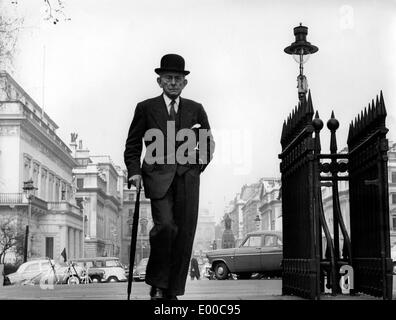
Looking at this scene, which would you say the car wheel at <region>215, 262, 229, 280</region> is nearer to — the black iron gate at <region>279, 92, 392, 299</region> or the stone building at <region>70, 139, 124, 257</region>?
the stone building at <region>70, 139, 124, 257</region>

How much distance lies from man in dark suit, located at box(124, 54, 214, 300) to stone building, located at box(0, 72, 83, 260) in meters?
3.96

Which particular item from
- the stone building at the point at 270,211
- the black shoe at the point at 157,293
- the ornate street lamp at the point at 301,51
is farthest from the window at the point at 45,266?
the black shoe at the point at 157,293

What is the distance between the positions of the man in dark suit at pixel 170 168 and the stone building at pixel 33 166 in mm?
3964

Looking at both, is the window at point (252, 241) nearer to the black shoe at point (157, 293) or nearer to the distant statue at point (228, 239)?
the distant statue at point (228, 239)

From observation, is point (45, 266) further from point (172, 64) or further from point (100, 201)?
point (172, 64)

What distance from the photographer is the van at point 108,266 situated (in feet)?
90.6

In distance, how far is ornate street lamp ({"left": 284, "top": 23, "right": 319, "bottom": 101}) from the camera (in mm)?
10453

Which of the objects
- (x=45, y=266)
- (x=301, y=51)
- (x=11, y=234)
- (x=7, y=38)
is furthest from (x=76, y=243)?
(x=7, y=38)

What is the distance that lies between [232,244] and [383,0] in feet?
35.3

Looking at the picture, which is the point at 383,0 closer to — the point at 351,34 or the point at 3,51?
the point at 351,34

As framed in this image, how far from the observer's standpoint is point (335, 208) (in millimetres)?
6109

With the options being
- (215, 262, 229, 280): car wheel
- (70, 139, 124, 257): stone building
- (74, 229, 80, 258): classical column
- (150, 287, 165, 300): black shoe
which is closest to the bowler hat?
(150, 287, 165, 300): black shoe

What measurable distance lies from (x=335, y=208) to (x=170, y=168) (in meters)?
1.64
